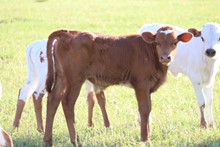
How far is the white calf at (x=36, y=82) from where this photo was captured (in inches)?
367

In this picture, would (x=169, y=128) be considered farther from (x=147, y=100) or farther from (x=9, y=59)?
(x=9, y=59)

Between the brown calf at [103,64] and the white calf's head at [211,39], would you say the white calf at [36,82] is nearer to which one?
the brown calf at [103,64]

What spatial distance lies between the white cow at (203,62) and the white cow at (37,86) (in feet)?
5.36

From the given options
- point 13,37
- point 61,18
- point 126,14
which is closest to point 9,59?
point 13,37

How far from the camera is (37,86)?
944 centimetres

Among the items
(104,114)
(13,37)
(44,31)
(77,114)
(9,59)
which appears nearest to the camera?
(104,114)

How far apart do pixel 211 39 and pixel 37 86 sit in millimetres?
2949

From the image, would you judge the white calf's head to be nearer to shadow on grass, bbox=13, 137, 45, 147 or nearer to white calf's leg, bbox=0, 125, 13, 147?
shadow on grass, bbox=13, 137, 45, 147

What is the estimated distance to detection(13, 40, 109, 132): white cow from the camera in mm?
9344

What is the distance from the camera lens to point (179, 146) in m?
7.76

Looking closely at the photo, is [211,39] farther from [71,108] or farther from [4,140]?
A: [4,140]

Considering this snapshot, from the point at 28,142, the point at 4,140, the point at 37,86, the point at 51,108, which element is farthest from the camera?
the point at 37,86

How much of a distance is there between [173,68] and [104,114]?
181 cm

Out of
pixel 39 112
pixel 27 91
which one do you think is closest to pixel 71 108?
pixel 39 112
